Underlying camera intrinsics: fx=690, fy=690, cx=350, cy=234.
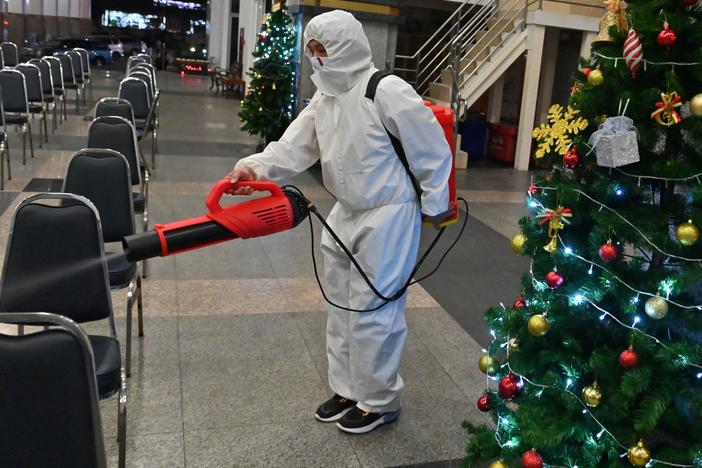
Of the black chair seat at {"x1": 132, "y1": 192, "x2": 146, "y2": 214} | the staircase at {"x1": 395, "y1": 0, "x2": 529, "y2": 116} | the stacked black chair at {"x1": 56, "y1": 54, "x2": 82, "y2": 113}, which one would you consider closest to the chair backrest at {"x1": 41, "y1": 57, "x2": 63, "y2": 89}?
the stacked black chair at {"x1": 56, "y1": 54, "x2": 82, "y2": 113}

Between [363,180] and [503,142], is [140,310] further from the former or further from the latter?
[503,142]

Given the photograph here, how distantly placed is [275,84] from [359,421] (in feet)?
21.8

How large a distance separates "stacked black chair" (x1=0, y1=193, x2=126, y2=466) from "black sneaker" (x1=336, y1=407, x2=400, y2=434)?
0.94m

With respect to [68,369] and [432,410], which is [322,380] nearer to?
[432,410]

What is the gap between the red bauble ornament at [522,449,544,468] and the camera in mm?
1878

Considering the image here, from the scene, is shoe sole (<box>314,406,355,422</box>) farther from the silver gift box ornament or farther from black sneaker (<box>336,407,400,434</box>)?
the silver gift box ornament

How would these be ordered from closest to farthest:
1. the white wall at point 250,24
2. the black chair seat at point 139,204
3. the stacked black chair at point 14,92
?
1. the black chair seat at point 139,204
2. the stacked black chair at point 14,92
3. the white wall at point 250,24

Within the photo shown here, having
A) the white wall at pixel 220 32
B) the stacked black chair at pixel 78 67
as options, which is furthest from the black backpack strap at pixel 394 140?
the white wall at pixel 220 32

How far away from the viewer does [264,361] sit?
10.9 ft

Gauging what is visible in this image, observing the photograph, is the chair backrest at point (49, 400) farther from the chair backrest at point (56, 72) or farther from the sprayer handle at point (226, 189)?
the chair backrest at point (56, 72)

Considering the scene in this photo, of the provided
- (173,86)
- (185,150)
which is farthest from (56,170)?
(173,86)

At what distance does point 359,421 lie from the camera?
278cm

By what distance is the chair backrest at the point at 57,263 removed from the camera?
2.47 meters

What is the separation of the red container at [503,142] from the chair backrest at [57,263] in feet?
27.9
